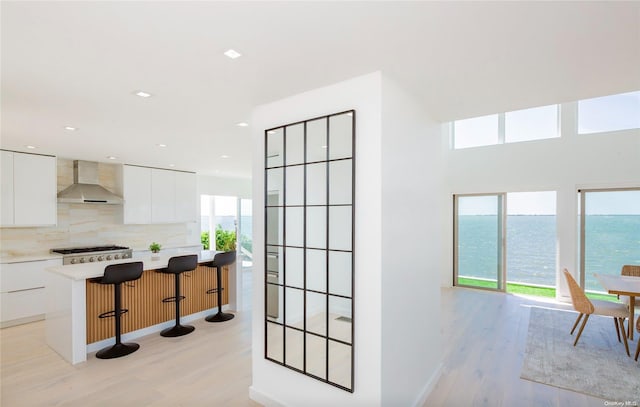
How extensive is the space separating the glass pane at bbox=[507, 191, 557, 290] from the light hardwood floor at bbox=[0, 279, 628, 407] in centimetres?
238

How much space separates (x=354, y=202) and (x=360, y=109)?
64cm

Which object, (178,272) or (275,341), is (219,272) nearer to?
(178,272)

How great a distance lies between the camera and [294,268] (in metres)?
2.61

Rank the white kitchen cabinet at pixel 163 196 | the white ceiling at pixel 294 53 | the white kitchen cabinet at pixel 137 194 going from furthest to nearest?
1. the white kitchen cabinet at pixel 163 196
2. the white kitchen cabinet at pixel 137 194
3. the white ceiling at pixel 294 53

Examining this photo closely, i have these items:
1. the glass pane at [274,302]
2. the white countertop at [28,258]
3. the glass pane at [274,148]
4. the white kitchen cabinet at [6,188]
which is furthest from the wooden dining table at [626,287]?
the white kitchen cabinet at [6,188]

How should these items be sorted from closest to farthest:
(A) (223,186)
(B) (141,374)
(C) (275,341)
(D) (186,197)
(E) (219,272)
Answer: (C) (275,341) < (B) (141,374) < (E) (219,272) < (D) (186,197) < (A) (223,186)

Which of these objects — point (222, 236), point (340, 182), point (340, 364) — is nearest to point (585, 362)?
point (340, 364)

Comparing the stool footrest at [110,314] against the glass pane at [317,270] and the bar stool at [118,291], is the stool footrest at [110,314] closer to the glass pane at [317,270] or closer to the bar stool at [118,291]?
the bar stool at [118,291]

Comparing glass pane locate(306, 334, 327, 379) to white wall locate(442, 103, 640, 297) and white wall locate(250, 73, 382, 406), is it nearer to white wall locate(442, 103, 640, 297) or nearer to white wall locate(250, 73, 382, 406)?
white wall locate(250, 73, 382, 406)

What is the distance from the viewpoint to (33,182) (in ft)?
16.5

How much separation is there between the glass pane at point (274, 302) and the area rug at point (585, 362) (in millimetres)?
2482

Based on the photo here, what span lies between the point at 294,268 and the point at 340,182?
0.80 m

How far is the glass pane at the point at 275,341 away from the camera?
2.66 m

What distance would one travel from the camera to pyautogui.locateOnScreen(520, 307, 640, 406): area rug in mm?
2957
